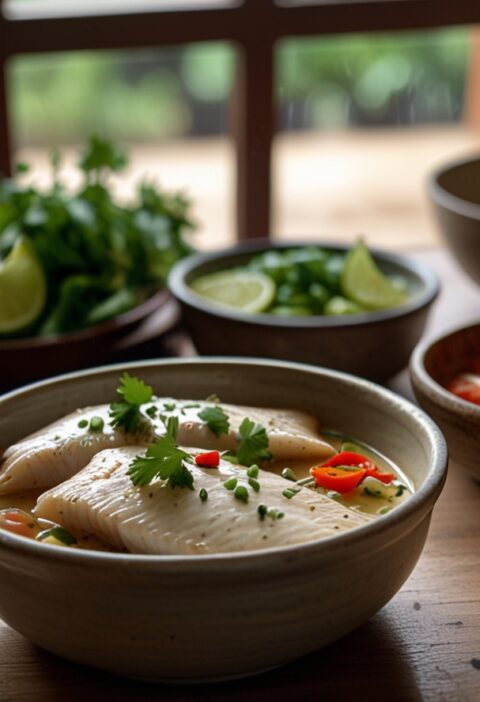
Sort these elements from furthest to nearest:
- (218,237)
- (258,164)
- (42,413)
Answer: (218,237), (258,164), (42,413)

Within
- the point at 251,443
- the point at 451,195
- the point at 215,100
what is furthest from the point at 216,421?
the point at 215,100

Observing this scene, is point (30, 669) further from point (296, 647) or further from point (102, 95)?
point (102, 95)

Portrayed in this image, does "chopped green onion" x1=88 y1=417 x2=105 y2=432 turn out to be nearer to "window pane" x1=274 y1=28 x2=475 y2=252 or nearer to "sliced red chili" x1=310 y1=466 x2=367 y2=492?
"sliced red chili" x1=310 y1=466 x2=367 y2=492

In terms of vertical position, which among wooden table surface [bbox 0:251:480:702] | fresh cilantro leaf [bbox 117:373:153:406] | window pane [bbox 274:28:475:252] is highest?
fresh cilantro leaf [bbox 117:373:153:406]

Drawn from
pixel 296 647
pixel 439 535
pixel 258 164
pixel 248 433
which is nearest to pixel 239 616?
pixel 296 647

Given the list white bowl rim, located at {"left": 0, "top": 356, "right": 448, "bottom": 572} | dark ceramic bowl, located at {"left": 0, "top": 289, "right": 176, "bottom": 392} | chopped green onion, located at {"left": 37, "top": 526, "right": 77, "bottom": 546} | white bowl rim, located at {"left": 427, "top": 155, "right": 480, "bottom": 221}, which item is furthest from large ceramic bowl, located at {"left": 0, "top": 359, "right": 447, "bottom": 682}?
white bowl rim, located at {"left": 427, "top": 155, "right": 480, "bottom": 221}

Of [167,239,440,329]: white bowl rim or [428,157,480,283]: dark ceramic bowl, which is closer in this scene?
[167,239,440,329]: white bowl rim

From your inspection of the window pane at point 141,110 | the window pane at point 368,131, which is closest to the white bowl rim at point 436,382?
the window pane at point 368,131
